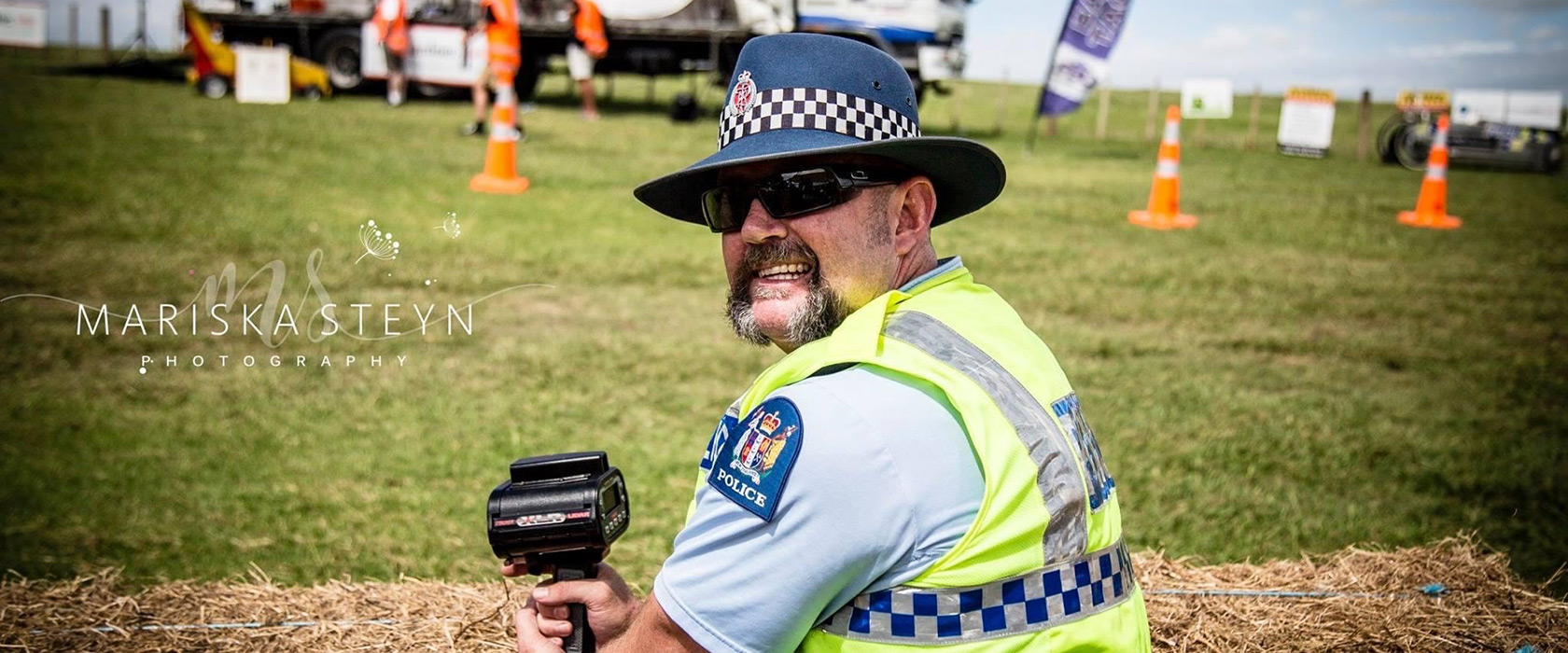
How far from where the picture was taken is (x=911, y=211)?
6.64 ft

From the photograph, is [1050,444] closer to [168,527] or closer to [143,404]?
[168,527]

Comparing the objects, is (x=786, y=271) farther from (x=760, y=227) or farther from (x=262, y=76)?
(x=262, y=76)

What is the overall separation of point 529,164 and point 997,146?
8929 mm

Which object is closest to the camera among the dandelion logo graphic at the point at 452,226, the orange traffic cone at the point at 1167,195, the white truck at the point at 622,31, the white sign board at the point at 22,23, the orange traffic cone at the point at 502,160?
the dandelion logo graphic at the point at 452,226

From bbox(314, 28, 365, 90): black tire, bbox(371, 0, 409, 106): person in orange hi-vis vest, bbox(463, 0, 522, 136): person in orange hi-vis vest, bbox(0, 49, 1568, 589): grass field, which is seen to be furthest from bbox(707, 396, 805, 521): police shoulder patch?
bbox(314, 28, 365, 90): black tire

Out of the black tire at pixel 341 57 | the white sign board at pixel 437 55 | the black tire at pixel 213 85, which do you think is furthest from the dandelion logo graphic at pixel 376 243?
the black tire at pixel 341 57

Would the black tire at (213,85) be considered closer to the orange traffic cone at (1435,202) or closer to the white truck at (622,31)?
the white truck at (622,31)

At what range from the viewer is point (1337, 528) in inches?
177

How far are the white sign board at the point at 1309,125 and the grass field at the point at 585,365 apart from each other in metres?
10.3

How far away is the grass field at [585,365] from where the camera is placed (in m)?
4.36

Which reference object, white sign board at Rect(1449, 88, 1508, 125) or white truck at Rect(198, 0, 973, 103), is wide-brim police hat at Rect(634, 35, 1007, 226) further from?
white sign board at Rect(1449, 88, 1508, 125)

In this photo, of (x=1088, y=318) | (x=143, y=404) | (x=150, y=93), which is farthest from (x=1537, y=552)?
(x=150, y=93)

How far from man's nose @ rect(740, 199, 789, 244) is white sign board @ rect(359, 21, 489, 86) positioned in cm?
1899

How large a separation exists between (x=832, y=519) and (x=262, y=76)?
19849 mm
